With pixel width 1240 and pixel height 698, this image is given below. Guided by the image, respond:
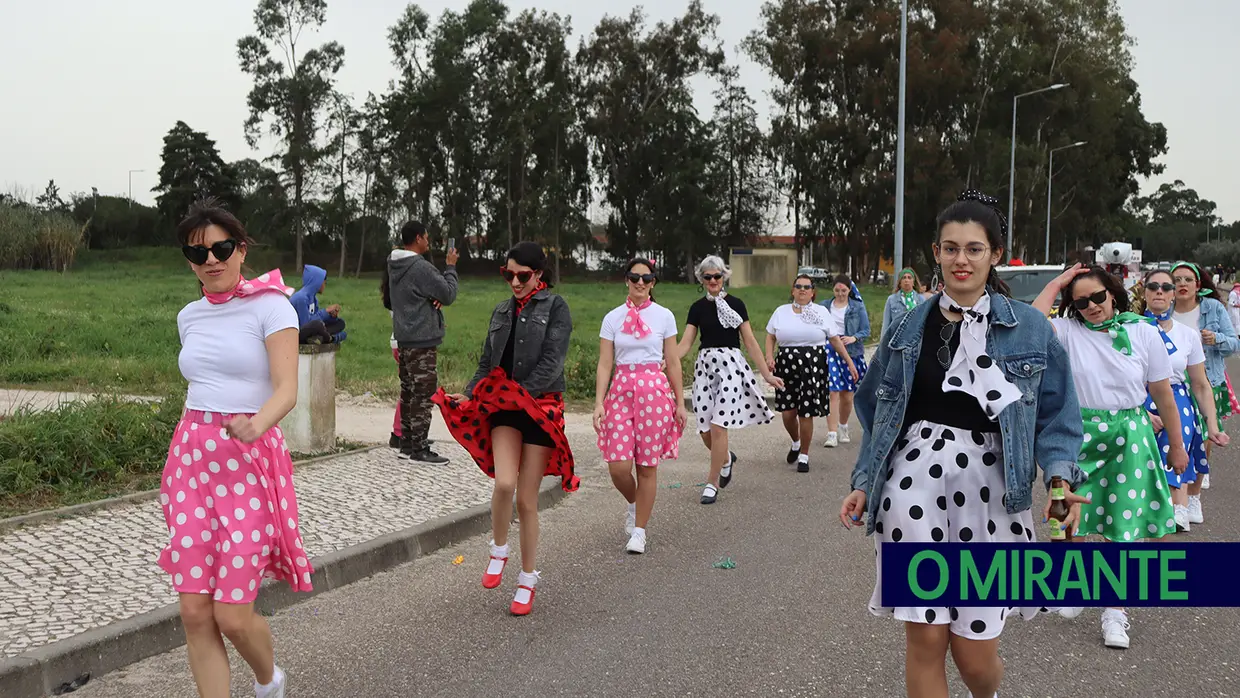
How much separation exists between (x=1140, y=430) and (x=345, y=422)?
8.53m

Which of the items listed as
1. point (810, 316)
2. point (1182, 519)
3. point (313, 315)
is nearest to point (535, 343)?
point (1182, 519)

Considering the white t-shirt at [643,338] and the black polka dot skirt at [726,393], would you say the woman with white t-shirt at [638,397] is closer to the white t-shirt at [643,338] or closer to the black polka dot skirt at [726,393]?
the white t-shirt at [643,338]

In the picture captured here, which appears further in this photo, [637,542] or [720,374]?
[720,374]

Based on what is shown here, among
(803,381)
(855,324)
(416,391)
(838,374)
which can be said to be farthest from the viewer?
(855,324)

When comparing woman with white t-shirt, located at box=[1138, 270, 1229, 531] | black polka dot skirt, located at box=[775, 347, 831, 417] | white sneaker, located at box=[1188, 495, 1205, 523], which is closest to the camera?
woman with white t-shirt, located at box=[1138, 270, 1229, 531]

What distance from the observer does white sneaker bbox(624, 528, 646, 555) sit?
692cm

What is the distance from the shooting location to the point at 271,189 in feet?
191

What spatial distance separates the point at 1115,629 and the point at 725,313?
164 inches

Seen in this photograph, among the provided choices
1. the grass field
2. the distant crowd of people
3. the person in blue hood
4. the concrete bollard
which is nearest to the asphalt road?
the distant crowd of people

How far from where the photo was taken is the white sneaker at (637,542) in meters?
6.92

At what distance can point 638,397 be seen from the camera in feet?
23.0

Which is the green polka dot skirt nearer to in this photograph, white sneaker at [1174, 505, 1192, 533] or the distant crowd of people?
the distant crowd of people

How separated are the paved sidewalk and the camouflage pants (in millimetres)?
272

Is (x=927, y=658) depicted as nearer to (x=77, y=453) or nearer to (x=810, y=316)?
(x=77, y=453)
